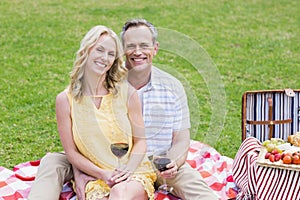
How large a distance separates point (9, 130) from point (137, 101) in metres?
2.01

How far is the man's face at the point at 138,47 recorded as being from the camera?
10.9 feet

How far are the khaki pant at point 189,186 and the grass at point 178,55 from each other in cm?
25

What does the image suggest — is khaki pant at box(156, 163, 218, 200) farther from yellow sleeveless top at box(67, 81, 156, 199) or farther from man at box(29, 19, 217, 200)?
yellow sleeveless top at box(67, 81, 156, 199)

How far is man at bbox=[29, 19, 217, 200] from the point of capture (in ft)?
11.0

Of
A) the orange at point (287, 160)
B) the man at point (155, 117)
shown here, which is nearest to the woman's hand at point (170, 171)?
the man at point (155, 117)

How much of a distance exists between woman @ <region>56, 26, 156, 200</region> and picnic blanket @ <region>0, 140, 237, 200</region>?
1.00 ft

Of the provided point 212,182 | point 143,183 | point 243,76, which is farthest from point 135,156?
point 243,76

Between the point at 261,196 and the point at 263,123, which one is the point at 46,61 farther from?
the point at 261,196

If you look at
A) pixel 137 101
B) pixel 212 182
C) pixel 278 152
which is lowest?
pixel 212 182

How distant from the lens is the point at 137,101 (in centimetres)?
333

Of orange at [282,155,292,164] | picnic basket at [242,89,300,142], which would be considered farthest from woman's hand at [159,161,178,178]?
picnic basket at [242,89,300,142]

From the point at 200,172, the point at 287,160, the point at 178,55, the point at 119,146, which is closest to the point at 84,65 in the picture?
the point at 119,146

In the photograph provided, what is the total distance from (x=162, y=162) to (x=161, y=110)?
0.36 metres

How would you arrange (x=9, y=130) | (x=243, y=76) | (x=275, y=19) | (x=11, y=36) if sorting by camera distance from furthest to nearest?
1. (x=275, y=19)
2. (x=11, y=36)
3. (x=243, y=76)
4. (x=9, y=130)
